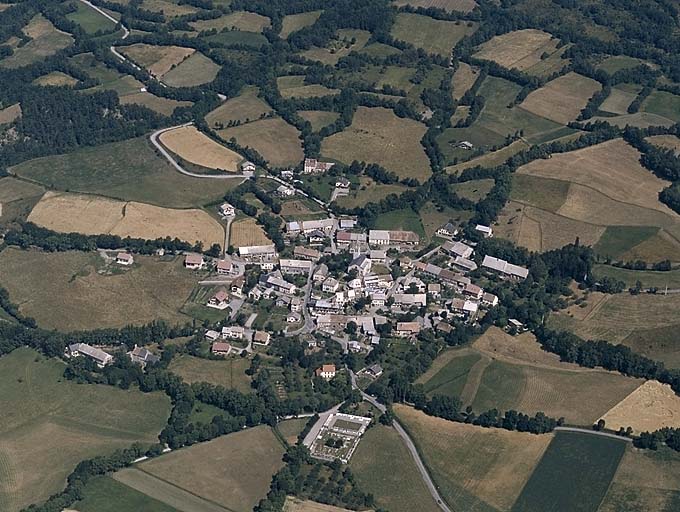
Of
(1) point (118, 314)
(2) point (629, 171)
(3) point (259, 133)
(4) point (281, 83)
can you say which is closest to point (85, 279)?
(1) point (118, 314)

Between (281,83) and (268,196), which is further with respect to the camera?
(281,83)

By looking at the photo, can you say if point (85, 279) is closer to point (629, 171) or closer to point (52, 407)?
point (52, 407)

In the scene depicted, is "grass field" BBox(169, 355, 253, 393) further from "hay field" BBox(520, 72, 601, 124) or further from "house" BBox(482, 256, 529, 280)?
"hay field" BBox(520, 72, 601, 124)

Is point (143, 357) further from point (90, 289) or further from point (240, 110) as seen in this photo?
point (240, 110)

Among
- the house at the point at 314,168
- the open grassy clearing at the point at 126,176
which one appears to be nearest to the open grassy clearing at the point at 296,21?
the open grassy clearing at the point at 126,176

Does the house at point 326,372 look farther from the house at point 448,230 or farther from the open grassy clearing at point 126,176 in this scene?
the open grassy clearing at point 126,176

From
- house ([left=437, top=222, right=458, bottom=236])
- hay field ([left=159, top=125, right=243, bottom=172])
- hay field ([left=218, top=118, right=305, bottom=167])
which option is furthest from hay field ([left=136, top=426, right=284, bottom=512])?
hay field ([left=218, top=118, right=305, bottom=167])

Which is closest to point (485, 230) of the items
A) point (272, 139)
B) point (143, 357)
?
point (272, 139)

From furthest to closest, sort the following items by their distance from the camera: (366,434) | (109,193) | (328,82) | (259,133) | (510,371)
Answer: (328,82)
(259,133)
(109,193)
(510,371)
(366,434)
